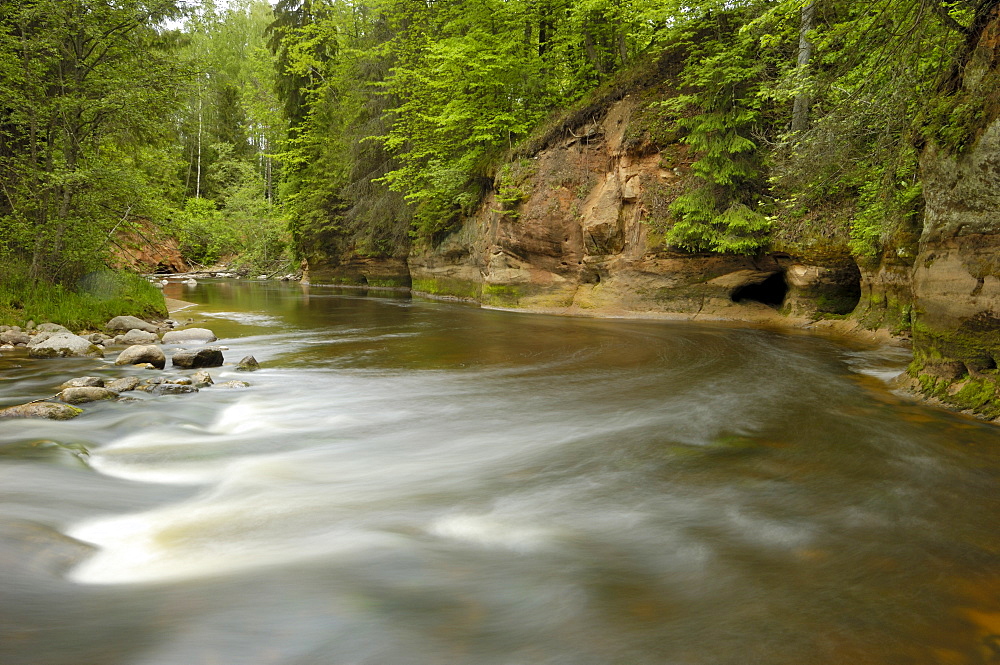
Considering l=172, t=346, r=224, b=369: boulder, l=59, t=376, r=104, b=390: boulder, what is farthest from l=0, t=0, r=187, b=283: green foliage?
l=59, t=376, r=104, b=390: boulder

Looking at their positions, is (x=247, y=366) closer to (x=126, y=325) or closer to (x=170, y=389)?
(x=170, y=389)

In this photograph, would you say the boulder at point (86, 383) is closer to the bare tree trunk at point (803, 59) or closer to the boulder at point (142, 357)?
the boulder at point (142, 357)

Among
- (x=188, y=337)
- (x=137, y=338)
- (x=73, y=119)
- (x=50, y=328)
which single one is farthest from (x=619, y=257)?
(x=50, y=328)

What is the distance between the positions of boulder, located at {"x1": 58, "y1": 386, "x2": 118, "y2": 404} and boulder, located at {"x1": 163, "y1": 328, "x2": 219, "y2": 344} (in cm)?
548

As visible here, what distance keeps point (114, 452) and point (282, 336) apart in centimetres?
875

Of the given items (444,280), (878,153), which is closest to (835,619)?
(878,153)

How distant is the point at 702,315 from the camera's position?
15828 millimetres

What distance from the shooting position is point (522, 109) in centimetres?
2066

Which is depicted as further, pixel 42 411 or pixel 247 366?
pixel 247 366

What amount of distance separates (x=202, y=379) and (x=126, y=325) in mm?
6207

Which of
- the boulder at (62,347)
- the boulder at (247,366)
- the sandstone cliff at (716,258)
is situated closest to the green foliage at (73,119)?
the boulder at (62,347)

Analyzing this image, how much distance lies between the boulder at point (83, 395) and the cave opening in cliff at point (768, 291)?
1446cm

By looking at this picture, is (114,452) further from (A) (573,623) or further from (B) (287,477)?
(A) (573,623)

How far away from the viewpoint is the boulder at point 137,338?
11.9 meters
